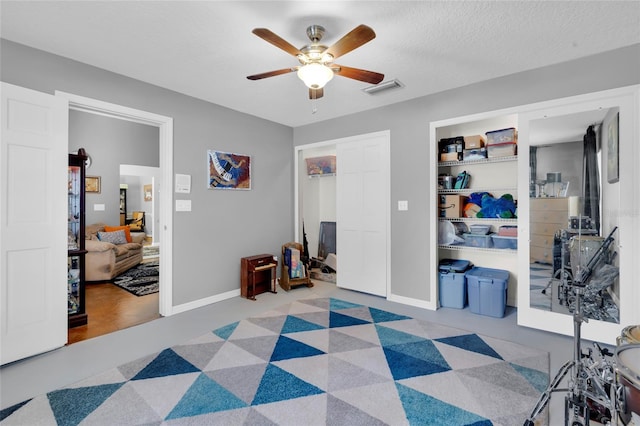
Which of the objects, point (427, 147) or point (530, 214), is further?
point (427, 147)

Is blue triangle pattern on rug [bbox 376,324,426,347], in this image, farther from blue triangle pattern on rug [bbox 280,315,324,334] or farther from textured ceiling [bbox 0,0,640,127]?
textured ceiling [bbox 0,0,640,127]

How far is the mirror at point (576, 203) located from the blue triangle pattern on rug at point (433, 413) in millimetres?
1451

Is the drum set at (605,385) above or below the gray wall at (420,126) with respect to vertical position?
below

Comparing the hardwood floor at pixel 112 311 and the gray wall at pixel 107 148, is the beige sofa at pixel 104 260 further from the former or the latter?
the gray wall at pixel 107 148

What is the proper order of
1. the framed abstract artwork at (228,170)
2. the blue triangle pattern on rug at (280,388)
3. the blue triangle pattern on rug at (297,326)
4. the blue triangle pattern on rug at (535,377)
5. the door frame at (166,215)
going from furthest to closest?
1. the framed abstract artwork at (228,170)
2. the door frame at (166,215)
3. the blue triangle pattern on rug at (297,326)
4. the blue triangle pattern on rug at (535,377)
5. the blue triangle pattern on rug at (280,388)

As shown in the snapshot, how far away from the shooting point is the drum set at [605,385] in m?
1.17

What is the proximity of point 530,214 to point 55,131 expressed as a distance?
14.6 feet

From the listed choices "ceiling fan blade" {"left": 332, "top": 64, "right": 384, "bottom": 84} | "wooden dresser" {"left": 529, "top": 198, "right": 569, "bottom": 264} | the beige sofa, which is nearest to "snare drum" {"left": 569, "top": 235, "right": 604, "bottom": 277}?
"wooden dresser" {"left": 529, "top": 198, "right": 569, "bottom": 264}

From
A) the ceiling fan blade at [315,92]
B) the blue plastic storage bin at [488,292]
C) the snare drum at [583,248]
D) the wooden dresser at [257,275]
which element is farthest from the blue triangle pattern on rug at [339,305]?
the ceiling fan blade at [315,92]

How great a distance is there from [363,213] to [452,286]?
146cm

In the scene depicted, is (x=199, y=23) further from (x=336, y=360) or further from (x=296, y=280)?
(x=296, y=280)

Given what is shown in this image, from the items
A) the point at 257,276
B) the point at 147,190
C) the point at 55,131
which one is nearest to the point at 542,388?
the point at 257,276

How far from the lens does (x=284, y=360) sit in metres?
2.38

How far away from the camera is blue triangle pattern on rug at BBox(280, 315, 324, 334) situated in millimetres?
2955
